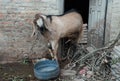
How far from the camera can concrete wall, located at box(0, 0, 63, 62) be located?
7613 mm

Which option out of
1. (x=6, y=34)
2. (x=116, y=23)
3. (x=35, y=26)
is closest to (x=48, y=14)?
(x=35, y=26)

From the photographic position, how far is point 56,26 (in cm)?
741

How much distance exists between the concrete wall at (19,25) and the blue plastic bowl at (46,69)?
705 mm

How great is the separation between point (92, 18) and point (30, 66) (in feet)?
6.31

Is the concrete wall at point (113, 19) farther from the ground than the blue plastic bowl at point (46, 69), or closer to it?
farther from the ground

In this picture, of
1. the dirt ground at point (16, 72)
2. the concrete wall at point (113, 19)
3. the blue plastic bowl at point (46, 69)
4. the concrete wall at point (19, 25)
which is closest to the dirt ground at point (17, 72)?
the dirt ground at point (16, 72)

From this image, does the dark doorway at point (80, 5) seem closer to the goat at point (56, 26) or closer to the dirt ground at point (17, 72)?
the goat at point (56, 26)

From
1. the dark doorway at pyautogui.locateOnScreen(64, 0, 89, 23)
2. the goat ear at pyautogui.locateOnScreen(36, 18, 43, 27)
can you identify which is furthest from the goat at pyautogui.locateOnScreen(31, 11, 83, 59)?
the dark doorway at pyautogui.locateOnScreen(64, 0, 89, 23)

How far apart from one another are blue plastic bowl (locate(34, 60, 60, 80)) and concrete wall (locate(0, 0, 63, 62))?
70 centimetres

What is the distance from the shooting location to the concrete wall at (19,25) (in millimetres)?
7613

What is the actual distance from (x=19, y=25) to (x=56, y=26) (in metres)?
0.94

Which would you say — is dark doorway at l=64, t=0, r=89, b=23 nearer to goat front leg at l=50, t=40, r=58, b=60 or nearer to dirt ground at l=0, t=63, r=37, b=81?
goat front leg at l=50, t=40, r=58, b=60

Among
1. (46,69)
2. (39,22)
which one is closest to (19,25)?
(39,22)

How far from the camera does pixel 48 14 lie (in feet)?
25.2
